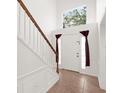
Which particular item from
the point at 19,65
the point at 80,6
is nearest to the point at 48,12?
the point at 80,6

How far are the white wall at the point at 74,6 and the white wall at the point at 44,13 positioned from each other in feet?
1.13

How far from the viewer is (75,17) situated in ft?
23.9

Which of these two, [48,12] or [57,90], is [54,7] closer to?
[48,12]

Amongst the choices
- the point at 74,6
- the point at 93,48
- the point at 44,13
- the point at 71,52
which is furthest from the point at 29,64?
the point at 74,6

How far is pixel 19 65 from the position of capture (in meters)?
2.19

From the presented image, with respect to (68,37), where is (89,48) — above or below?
below

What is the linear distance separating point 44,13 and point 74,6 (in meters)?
1.86

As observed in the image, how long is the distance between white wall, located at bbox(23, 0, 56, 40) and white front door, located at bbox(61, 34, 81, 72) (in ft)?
3.82

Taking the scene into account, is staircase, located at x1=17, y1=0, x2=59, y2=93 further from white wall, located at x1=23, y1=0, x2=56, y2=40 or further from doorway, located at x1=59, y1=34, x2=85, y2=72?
doorway, located at x1=59, y1=34, x2=85, y2=72

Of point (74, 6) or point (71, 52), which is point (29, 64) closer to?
point (71, 52)

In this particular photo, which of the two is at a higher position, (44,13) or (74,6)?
(74,6)

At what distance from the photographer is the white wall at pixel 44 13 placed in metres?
5.79
